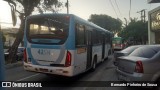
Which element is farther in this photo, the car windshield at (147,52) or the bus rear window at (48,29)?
the bus rear window at (48,29)

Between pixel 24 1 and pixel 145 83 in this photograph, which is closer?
pixel 145 83

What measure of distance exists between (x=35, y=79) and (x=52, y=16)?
3.08 metres

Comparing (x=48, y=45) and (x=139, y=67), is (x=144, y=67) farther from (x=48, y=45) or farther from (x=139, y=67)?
(x=48, y=45)

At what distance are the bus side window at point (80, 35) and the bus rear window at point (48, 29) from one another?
739mm

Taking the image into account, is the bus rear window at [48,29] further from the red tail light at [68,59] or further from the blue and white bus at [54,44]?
the red tail light at [68,59]

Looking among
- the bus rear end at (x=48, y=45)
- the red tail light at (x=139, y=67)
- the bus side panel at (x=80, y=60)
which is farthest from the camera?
the bus side panel at (x=80, y=60)

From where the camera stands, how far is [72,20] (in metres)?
10.3

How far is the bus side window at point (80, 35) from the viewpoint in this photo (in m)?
10.8

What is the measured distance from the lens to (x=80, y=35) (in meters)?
11.3

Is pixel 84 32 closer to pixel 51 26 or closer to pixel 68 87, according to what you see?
pixel 51 26

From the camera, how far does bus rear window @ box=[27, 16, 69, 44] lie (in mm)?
10227

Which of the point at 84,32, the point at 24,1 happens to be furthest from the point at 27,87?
the point at 24,1

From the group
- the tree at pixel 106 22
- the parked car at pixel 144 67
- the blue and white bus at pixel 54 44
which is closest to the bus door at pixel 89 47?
the blue and white bus at pixel 54 44

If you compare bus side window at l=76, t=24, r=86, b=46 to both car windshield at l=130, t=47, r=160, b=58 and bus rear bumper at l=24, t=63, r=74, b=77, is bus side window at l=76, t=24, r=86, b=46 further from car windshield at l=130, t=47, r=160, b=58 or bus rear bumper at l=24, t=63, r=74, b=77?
car windshield at l=130, t=47, r=160, b=58
